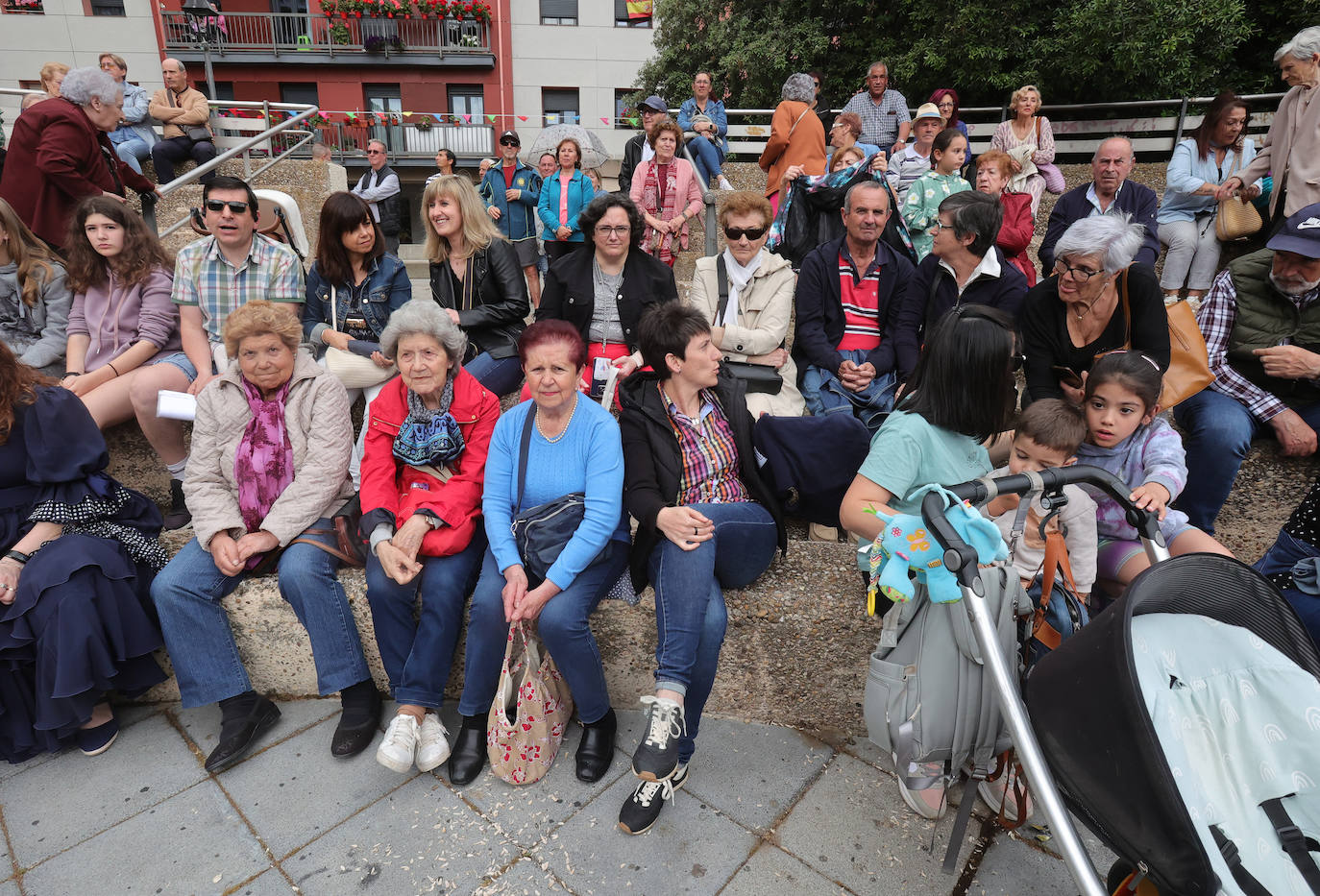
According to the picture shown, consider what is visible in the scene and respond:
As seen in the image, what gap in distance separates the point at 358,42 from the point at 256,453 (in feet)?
77.8

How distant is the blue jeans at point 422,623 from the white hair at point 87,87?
4174 mm

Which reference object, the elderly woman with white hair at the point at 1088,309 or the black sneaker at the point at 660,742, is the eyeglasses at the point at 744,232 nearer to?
the elderly woman with white hair at the point at 1088,309

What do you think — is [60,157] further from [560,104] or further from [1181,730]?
[560,104]

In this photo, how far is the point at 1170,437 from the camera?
98.1 inches

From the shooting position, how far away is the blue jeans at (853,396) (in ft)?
11.2

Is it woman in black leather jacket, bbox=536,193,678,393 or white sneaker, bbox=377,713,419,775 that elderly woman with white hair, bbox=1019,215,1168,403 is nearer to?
woman in black leather jacket, bbox=536,193,678,393

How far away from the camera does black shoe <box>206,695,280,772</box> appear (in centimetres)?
244

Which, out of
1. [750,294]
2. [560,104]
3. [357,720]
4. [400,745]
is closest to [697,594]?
[400,745]

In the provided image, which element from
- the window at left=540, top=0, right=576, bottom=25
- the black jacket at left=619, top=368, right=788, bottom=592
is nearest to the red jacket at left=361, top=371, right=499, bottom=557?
the black jacket at left=619, top=368, right=788, bottom=592

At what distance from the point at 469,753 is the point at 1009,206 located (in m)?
4.72

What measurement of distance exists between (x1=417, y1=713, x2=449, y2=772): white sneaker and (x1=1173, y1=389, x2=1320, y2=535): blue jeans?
11.0 feet

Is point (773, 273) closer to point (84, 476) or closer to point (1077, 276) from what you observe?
point (1077, 276)

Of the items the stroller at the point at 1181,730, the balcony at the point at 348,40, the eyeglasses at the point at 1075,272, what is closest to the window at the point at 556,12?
the balcony at the point at 348,40

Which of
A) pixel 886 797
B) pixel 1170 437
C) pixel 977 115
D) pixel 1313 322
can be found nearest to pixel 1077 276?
pixel 1170 437
